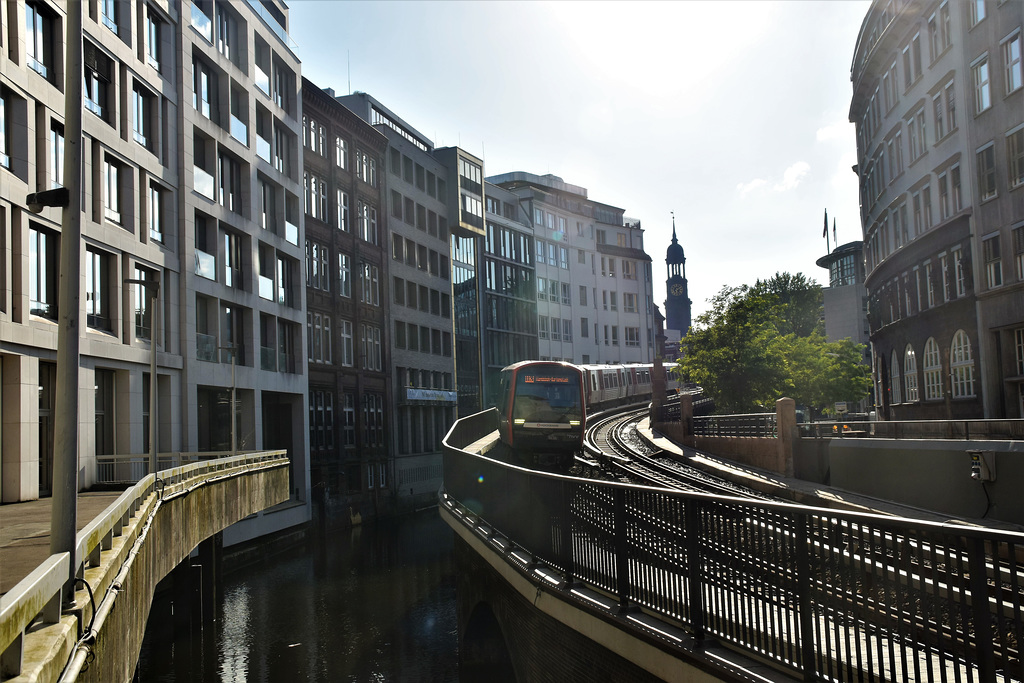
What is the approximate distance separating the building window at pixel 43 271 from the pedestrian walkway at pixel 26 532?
473 centimetres

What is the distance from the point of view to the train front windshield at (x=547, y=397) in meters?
32.7

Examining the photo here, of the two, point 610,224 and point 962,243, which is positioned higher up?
point 610,224

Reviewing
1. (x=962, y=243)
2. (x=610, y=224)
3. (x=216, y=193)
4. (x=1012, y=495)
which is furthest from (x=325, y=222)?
(x=610, y=224)

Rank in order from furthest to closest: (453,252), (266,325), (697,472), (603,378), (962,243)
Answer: (453,252)
(603,378)
(266,325)
(962,243)
(697,472)

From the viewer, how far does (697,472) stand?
3000cm

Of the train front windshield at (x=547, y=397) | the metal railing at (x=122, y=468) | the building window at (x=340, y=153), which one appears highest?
the building window at (x=340, y=153)

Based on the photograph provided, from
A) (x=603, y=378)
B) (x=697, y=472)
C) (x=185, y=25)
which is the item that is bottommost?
(x=697, y=472)

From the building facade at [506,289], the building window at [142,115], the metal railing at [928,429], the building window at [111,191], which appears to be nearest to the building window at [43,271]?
the building window at [111,191]

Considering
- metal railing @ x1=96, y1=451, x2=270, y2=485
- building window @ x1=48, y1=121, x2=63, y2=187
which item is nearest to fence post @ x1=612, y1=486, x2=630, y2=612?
metal railing @ x1=96, y1=451, x2=270, y2=485

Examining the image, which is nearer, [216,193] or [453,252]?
[216,193]

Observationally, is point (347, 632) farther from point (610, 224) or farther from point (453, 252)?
point (610, 224)

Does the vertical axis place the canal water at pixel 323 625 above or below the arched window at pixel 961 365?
below

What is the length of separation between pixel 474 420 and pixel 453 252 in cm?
3799

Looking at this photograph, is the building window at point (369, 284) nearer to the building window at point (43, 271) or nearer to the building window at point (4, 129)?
the building window at point (43, 271)
